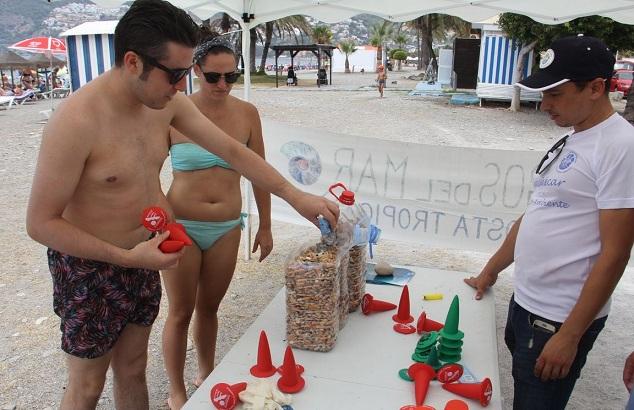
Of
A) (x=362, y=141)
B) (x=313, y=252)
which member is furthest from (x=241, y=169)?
(x=362, y=141)

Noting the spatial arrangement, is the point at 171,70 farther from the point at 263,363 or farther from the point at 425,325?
the point at 425,325

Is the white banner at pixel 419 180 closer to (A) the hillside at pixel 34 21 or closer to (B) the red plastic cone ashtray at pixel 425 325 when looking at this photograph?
(B) the red plastic cone ashtray at pixel 425 325

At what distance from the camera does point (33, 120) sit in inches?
590

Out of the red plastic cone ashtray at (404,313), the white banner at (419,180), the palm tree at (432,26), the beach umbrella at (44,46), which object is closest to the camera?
the red plastic cone ashtray at (404,313)

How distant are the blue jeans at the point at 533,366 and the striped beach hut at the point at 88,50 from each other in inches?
434

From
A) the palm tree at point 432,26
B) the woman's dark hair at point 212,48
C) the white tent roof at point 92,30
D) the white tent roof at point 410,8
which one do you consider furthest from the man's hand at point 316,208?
the palm tree at point 432,26

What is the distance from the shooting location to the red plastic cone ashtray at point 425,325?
2.06m

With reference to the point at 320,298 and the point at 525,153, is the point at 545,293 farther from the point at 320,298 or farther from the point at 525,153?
the point at 525,153

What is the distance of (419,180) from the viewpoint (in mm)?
4512

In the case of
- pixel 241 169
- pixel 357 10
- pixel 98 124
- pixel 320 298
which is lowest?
pixel 320 298

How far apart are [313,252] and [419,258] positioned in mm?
3470

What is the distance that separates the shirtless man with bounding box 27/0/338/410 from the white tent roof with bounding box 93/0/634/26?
2.66m

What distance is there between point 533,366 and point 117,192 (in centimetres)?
163

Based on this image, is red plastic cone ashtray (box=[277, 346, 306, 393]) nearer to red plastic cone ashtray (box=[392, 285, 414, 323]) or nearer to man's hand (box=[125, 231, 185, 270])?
man's hand (box=[125, 231, 185, 270])
